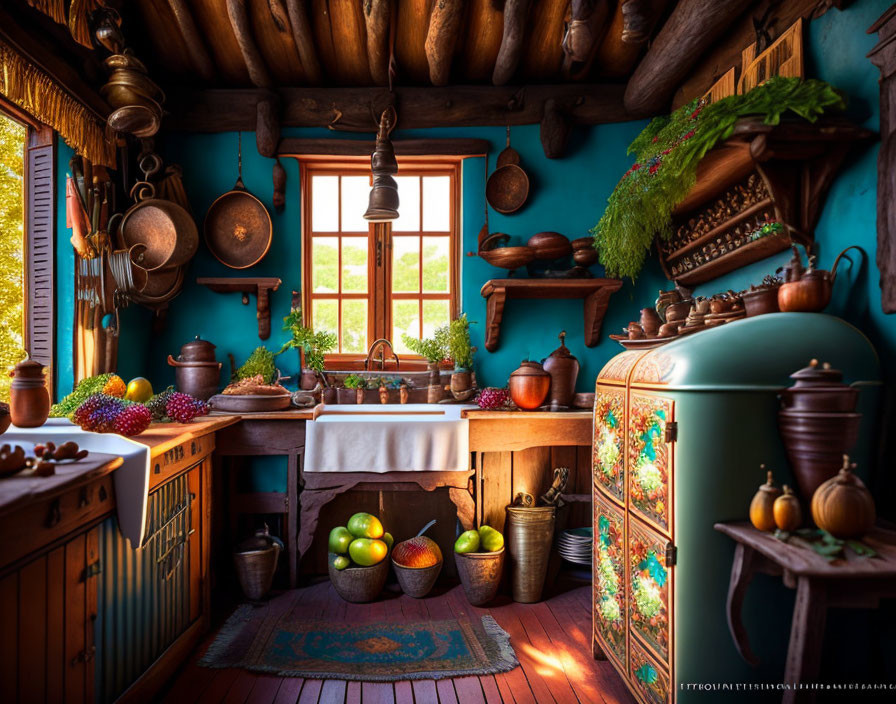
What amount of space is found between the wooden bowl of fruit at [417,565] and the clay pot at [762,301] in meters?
2.14

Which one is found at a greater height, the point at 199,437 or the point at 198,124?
the point at 198,124

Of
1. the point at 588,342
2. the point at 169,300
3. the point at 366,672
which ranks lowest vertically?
the point at 366,672

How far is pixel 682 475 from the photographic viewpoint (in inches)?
69.6

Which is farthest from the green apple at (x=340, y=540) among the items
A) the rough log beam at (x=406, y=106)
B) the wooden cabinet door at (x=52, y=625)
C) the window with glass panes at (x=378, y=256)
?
the rough log beam at (x=406, y=106)

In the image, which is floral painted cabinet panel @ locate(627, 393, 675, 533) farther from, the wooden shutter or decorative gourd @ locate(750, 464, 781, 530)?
the wooden shutter

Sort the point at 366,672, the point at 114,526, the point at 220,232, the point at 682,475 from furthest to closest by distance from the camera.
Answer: the point at 220,232 < the point at 366,672 < the point at 114,526 < the point at 682,475

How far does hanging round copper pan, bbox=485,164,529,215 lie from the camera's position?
154 inches

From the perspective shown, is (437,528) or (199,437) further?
(437,528)

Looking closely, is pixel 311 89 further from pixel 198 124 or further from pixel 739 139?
pixel 739 139

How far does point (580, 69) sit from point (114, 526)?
12.3 feet

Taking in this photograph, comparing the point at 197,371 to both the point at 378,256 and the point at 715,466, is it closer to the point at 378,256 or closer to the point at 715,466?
the point at 378,256

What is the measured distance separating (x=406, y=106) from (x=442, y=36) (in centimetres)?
63

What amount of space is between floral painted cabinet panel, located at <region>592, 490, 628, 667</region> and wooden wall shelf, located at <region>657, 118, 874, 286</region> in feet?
4.66

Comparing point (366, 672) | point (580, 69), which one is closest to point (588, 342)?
point (580, 69)
